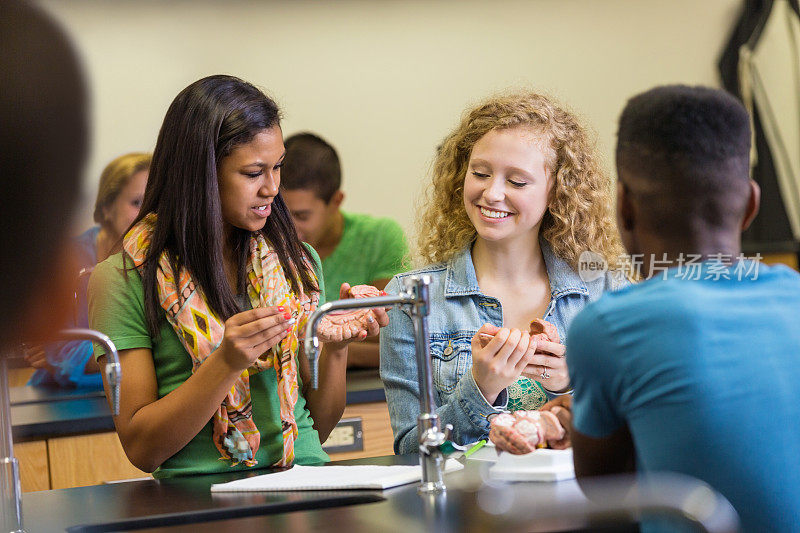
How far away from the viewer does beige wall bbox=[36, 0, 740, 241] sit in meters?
3.74

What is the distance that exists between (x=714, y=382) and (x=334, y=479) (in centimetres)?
67

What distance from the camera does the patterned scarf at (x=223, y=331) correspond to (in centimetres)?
162

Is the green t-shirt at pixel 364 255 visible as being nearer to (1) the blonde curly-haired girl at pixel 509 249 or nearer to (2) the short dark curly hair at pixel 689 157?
(1) the blonde curly-haired girl at pixel 509 249

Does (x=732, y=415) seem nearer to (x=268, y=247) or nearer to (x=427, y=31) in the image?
(x=268, y=247)

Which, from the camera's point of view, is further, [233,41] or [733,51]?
[733,51]

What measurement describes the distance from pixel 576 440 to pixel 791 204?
3.48 meters

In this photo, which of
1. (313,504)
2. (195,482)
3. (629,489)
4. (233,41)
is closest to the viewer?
(629,489)

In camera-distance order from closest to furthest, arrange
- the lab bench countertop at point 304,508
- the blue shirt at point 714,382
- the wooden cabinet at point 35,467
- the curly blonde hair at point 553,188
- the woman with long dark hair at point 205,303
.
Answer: the blue shirt at point 714,382 → the lab bench countertop at point 304,508 → the woman with long dark hair at point 205,303 → the curly blonde hair at point 553,188 → the wooden cabinet at point 35,467

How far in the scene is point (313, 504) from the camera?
1350 mm

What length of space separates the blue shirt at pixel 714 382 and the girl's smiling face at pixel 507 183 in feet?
2.53

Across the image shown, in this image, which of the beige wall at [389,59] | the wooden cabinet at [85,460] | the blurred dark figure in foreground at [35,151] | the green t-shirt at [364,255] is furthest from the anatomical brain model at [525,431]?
the beige wall at [389,59]

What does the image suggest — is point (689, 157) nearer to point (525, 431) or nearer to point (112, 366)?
point (525, 431)

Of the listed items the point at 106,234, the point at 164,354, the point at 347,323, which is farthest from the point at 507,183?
the point at 106,234

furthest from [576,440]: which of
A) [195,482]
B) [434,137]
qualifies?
[434,137]
